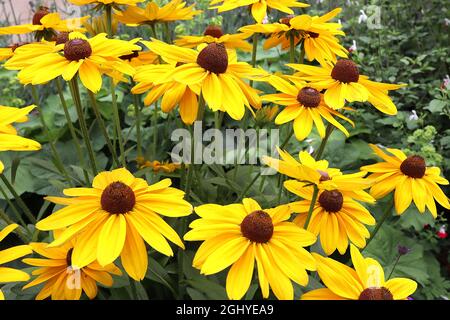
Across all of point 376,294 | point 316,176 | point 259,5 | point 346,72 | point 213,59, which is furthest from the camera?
point 259,5

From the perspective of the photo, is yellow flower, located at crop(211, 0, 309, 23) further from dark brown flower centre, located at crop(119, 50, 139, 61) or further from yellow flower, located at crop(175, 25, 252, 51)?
dark brown flower centre, located at crop(119, 50, 139, 61)

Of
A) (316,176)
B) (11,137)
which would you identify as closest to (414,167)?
(316,176)

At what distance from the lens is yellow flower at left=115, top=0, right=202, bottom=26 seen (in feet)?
3.95

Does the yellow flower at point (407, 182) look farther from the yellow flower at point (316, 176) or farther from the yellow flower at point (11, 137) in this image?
the yellow flower at point (11, 137)

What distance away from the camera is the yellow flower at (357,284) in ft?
2.39

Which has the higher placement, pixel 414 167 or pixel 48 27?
pixel 48 27

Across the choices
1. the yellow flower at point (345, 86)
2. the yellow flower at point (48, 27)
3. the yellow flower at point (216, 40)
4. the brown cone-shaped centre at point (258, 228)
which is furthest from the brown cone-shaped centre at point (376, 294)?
the yellow flower at point (48, 27)

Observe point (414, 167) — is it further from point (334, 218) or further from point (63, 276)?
point (63, 276)

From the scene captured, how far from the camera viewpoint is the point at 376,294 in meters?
0.71

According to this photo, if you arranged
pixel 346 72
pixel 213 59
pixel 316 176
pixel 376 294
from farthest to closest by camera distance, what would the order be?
1. pixel 346 72
2. pixel 213 59
3. pixel 316 176
4. pixel 376 294

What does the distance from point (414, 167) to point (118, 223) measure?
63 cm

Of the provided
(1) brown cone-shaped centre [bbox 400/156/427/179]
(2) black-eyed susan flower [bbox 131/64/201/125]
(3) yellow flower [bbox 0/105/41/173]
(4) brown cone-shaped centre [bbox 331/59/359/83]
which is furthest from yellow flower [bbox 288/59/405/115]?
(3) yellow flower [bbox 0/105/41/173]

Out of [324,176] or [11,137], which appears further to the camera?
[324,176]

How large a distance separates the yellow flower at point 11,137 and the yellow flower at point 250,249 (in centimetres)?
27
